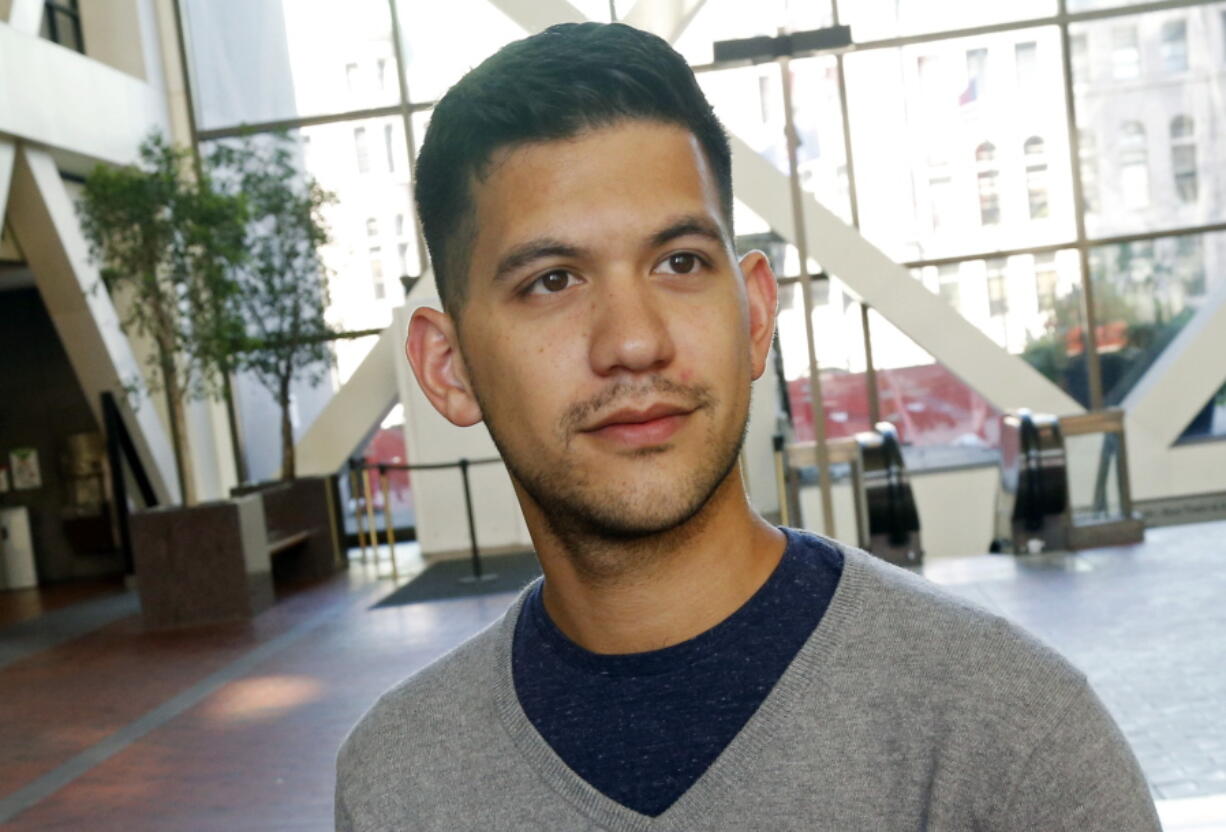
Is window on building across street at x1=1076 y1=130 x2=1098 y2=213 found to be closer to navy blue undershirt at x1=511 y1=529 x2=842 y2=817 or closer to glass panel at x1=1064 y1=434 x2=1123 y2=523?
glass panel at x1=1064 y1=434 x2=1123 y2=523

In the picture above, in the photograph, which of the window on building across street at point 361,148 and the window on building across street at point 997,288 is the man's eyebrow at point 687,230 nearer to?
the window on building across street at point 997,288

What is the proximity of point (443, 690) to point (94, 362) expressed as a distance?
42.7 ft

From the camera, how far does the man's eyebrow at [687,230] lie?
1394 mm

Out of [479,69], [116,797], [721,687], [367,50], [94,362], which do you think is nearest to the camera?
[721,687]

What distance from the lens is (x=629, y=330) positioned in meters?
1.36

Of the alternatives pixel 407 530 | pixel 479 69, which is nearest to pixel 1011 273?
pixel 407 530

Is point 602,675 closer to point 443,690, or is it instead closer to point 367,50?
point 443,690

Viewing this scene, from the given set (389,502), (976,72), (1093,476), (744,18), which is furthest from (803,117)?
(389,502)

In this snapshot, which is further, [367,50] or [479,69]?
[367,50]

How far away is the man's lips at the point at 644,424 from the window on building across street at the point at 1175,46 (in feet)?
52.8

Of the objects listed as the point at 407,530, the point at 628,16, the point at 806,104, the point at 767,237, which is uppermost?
the point at 628,16

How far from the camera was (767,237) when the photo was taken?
1666 cm

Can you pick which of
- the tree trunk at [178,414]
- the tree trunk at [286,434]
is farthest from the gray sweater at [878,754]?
the tree trunk at [286,434]

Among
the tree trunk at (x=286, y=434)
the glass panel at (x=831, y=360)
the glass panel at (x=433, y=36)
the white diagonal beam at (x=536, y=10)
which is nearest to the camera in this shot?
the tree trunk at (x=286, y=434)
